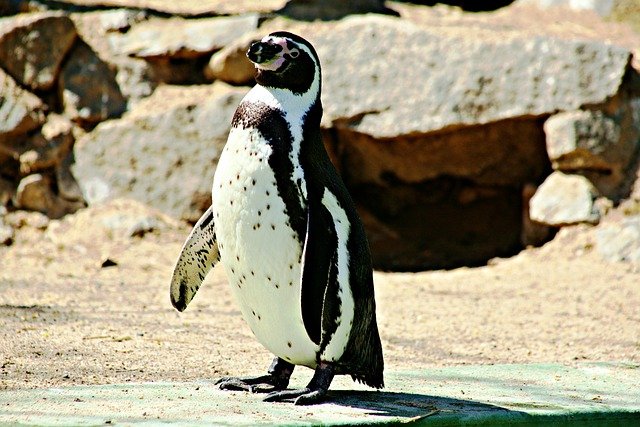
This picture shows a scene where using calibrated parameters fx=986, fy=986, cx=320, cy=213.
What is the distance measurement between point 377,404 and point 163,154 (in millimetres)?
4613

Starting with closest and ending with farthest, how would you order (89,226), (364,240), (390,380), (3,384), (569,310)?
(364,240), (3,384), (390,380), (569,310), (89,226)

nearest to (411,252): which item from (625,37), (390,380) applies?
(625,37)

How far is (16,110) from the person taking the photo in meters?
7.31

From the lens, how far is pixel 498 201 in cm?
773

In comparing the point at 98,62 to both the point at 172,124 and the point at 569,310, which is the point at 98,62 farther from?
the point at 569,310

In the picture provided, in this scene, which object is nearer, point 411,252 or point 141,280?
point 141,280

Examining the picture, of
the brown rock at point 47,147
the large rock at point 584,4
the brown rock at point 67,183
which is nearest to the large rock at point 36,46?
the brown rock at point 47,147

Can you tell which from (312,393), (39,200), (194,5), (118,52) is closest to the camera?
(312,393)

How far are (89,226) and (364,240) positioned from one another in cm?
437

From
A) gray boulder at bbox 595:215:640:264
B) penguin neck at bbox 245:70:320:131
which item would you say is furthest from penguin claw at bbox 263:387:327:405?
gray boulder at bbox 595:215:640:264

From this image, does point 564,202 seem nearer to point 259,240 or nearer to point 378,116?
point 378,116

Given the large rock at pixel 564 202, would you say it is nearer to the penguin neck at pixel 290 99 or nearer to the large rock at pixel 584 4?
the large rock at pixel 584 4

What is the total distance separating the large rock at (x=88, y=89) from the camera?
743cm

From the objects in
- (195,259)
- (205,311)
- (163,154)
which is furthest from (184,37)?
(195,259)
